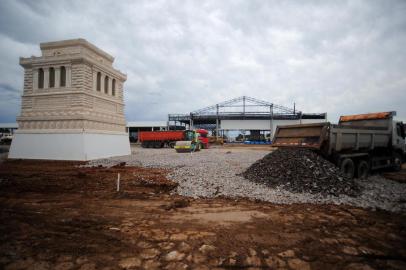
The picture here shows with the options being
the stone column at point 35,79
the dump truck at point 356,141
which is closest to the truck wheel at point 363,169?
the dump truck at point 356,141

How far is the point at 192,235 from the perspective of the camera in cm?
457

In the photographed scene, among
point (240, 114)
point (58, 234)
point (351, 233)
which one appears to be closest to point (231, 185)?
point (351, 233)

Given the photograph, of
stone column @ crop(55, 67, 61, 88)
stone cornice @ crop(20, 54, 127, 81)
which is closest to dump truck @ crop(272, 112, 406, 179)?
stone cornice @ crop(20, 54, 127, 81)

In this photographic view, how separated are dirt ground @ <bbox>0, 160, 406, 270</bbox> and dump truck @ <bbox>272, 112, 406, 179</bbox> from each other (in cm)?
377

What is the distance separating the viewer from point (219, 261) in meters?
3.61

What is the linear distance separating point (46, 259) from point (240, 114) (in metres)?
59.1

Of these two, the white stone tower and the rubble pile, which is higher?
the white stone tower

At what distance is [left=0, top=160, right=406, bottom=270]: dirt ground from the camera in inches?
143

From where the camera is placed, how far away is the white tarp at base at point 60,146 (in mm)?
20141

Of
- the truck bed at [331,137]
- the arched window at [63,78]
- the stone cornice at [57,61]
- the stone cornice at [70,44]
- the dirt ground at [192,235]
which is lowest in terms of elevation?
the dirt ground at [192,235]

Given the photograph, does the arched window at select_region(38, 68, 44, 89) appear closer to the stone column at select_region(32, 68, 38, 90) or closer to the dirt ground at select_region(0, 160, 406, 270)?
the stone column at select_region(32, 68, 38, 90)

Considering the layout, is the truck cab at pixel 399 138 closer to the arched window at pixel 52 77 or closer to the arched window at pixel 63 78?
the arched window at pixel 63 78

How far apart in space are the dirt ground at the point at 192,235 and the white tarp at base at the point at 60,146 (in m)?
13.8

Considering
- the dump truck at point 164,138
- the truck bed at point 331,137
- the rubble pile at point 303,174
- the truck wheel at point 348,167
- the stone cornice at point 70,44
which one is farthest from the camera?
the dump truck at point 164,138
